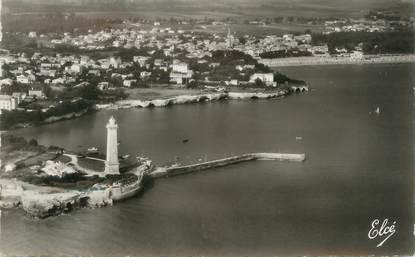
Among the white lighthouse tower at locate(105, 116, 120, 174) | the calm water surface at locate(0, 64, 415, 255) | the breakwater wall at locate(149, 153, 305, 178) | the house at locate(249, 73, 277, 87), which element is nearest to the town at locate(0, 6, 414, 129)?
the house at locate(249, 73, 277, 87)

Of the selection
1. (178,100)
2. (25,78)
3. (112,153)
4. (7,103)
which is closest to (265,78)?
(178,100)

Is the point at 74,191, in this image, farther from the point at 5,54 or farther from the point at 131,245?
the point at 5,54

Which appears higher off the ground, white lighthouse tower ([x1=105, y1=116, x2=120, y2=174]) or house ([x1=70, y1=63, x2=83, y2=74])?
house ([x1=70, y1=63, x2=83, y2=74])

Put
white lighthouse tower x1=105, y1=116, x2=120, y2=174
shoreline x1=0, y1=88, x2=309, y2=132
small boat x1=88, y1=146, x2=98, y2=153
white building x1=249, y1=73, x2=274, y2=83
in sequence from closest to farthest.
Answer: white lighthouse tower x1=105, y1=116, x2=120, y2=174 < small boat x1=88, y1=146, x2=98, y2=153 < shoreline x1=0, y1=88, x2=309, y2=132 < white building x1=249, y1=73, x2=274, y2=83

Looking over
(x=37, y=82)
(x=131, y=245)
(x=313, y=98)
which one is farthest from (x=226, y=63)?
(x=131, y=245)

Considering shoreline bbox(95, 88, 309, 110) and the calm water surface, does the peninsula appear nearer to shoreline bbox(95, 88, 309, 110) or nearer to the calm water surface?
the calm water surface

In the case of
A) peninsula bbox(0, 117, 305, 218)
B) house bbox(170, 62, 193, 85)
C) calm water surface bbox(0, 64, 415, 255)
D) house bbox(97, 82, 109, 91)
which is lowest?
calm water surface bbox(0, 64, 415, 255)
